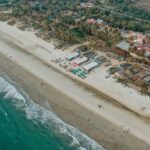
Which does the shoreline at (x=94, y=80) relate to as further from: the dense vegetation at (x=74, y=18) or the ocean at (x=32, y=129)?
the ocean at (x=32, y=129)

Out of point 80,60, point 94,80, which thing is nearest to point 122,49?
point 80,60

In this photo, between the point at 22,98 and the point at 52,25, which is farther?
the point at 52,25

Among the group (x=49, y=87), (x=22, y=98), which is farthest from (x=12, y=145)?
(x=49, y=87)

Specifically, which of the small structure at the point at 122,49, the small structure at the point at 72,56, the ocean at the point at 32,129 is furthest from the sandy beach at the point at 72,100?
the small structure at the point at 122,49

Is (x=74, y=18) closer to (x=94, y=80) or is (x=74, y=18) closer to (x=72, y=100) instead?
(x=94, y=80)

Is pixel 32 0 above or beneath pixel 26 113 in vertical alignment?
beneath

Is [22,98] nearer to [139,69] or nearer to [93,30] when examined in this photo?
[139,69]
